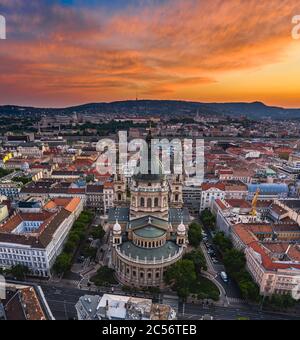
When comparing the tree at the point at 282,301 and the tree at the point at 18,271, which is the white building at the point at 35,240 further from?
the tree at the point at 282,301

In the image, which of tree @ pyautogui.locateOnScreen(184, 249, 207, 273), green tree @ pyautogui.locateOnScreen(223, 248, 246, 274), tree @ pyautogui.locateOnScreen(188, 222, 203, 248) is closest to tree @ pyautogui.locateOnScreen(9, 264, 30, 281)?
tree @ pyautogui.locateOnScreen(184, 249, 207, 273)

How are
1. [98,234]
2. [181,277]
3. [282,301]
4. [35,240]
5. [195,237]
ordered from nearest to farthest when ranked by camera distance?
[282,301] → [181,277] → [35,240] → [195,237] → [98,234]

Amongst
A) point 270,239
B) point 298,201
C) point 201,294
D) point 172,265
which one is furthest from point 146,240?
point 298,201

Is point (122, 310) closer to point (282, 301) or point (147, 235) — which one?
point (147, 235)

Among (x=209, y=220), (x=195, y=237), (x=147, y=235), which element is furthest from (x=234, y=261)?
(x=209, y=220)

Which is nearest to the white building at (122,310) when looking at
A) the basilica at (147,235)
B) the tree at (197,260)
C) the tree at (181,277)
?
the tree at (181,277)
